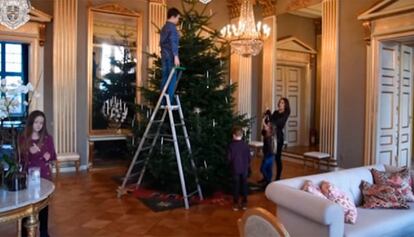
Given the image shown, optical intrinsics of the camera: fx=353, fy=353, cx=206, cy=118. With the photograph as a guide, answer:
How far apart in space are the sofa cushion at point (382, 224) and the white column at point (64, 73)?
5.52 meters

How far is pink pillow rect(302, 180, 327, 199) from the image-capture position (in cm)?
304

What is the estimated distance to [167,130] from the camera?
211 inches

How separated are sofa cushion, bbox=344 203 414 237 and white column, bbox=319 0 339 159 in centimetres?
390

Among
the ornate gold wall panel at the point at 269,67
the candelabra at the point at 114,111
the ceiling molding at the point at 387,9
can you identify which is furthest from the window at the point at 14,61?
the ceiling molding at the point at 387,9

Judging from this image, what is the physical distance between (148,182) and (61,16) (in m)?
3.61

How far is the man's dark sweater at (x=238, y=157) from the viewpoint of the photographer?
466 centimetres

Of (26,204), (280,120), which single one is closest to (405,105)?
(280,120)

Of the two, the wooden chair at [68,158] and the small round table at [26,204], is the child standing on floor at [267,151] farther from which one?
Answer: the small round table at [26,204]

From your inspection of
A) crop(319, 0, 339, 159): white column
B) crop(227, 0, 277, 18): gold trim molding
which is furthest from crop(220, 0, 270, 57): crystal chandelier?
crop(227, 0, 277, 18): gold trim molding

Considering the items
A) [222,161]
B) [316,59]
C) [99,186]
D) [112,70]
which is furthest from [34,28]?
[316,59]

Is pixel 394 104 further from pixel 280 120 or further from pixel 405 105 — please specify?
pixel 280 120

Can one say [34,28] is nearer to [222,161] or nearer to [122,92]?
[122,92]

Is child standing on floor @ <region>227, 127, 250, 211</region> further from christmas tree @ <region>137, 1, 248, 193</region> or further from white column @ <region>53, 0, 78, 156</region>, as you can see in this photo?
white column @ <region>53, 0, 78, 156</region>

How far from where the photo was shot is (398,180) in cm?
367
